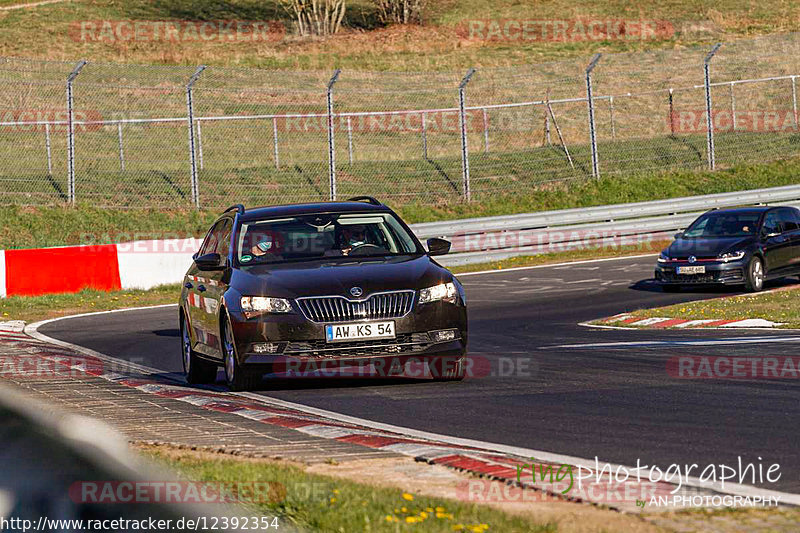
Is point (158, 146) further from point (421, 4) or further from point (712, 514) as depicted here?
point (712, 514)

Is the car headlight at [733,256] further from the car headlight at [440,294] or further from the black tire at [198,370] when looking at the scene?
the black tire at [198,370]

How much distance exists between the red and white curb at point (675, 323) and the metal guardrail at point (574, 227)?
35.1ft

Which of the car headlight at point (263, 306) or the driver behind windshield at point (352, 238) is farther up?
the driver behind windshield at point (352, 238)

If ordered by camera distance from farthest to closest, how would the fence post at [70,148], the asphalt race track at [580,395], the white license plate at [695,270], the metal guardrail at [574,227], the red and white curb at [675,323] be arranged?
1. the metal guardrail at [574,227]
2. the fence post at [70,148]
3. the white license plate at [695,270]
4. the red and white curb at [675,323]
5. the asphalt race track at [580,395]

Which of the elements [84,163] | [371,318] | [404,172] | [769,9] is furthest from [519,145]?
[371,318]

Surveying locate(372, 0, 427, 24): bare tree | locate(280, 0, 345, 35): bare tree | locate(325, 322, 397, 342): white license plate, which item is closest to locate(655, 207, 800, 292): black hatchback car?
locate(325, 322, 397, 342): white license plate

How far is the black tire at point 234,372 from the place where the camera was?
10609mm

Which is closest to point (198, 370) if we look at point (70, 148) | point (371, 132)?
point (70, 148)

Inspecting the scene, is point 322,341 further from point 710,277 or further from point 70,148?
point 70,148

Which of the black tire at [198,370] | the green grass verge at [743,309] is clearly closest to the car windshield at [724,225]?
the green grass verge at [743,309]

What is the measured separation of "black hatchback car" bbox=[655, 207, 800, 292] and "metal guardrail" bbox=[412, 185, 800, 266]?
20.7 ft

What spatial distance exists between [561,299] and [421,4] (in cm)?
3888

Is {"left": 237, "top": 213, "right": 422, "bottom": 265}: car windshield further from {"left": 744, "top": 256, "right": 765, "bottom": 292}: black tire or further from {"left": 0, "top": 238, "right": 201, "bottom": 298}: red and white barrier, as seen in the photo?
{"left": 0, "top": 238, "right": 201, "bottom": 298}: red and white barrier

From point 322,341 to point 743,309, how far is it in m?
9.00
